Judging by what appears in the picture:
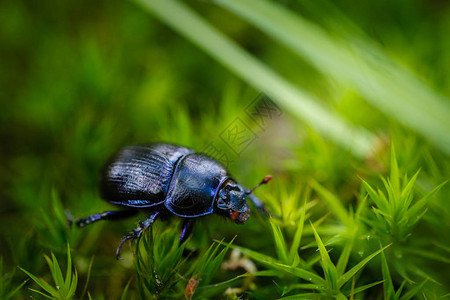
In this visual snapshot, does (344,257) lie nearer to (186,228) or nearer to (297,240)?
(297,240)

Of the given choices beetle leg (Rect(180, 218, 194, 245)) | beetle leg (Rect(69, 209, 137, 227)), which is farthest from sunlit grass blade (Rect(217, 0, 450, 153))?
beetle leg (Rect(69, 209, 137, 227))

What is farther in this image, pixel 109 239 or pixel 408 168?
pixel 109 239

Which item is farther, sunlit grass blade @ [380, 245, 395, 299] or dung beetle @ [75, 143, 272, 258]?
dung beetle @ [75, 143, 272, 258]

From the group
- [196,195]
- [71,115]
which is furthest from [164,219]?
[71,115]

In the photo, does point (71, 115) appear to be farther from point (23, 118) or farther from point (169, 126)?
point (169, 126)

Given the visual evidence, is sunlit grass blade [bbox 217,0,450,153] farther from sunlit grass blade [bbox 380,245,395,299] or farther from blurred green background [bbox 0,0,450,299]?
sunlit grass blade [bbox 380,245,395,299]

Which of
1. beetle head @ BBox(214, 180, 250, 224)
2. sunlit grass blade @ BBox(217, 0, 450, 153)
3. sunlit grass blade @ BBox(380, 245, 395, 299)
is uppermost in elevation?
sunlit grass blade @ BBox(217, 0, 450, 153)
